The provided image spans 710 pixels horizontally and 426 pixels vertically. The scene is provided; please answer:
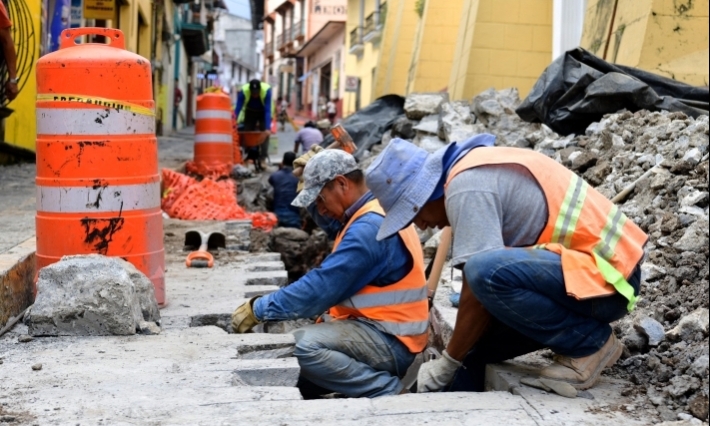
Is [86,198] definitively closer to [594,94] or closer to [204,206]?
[594,94]

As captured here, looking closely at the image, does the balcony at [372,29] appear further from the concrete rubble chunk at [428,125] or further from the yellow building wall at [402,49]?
the concrete rubble chunk at [428,125]

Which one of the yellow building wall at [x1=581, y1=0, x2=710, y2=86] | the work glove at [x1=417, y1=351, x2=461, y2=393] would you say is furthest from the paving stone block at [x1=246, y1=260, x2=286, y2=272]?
the yellow building wall at [x1=581, y1=0, x2=710, y2=86]

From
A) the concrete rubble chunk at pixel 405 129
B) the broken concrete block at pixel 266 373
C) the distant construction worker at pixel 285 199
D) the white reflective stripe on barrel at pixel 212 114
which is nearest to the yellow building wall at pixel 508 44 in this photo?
the concrete rubble chunk at pixel 405 129

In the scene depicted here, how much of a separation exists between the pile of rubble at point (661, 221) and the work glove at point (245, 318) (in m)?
1.65

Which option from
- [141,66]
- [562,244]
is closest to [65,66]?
[141,66]

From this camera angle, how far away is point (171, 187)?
950 cm

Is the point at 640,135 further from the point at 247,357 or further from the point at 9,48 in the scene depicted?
the point at 9,48

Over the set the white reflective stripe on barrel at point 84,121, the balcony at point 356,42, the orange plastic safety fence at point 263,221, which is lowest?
the orange plastic safety fence at point 263,221

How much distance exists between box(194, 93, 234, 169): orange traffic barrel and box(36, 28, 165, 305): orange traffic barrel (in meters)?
7.23

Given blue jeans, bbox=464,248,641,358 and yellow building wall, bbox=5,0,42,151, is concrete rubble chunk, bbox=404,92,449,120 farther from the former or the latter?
blue jeans, bbox=464,248,641,358

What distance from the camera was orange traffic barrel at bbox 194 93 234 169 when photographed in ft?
38.7

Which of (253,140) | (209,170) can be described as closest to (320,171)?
(209,170)

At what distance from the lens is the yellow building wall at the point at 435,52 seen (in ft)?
50.8

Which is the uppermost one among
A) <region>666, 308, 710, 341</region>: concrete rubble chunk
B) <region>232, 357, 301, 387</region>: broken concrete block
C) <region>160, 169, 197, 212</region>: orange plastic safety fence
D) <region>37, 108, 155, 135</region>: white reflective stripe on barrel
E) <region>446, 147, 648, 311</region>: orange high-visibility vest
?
<region>37, 108, 155, 135</region>: white reflective stripe on barrel
